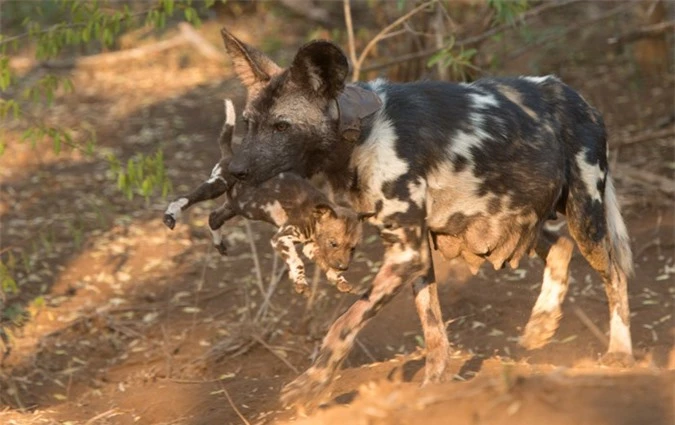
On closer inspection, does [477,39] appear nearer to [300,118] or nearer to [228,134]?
[228,134]

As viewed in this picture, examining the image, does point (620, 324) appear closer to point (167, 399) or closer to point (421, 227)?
point (421, 227)

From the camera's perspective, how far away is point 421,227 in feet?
16.0

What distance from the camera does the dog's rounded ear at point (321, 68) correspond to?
4582mm

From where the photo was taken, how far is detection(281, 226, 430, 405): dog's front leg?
446 cm

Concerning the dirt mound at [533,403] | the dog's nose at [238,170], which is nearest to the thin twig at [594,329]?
the dirt mound at [533,403]

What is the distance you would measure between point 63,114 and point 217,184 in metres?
6.63

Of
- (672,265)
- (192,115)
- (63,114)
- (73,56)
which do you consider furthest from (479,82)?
(73,56)

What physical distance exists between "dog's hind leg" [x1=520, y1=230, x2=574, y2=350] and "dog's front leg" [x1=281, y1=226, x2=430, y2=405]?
3.12 ft

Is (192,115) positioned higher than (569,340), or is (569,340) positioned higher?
(192,115)

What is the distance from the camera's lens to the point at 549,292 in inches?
225

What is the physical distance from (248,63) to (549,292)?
73.9 inches

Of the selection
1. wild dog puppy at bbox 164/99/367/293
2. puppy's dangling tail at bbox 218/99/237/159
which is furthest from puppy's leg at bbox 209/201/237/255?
puppy's dangling tail at bbox 218/99/237/159

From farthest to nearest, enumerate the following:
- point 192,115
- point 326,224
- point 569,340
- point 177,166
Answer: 1. point 192,115
2. point 177,166
3. point 569,340
4. point 326,224

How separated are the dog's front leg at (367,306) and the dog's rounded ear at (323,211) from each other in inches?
9.1
